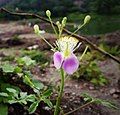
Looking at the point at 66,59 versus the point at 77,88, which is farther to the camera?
the point at 77,88

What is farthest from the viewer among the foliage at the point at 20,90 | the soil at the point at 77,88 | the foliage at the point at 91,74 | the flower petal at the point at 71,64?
the foliage at the point at 91,74

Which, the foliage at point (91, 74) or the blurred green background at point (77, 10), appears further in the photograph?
the blurred green background at point (77, 10)

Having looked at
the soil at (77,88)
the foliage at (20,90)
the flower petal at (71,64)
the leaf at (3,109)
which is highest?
the flower petal at (71,64)

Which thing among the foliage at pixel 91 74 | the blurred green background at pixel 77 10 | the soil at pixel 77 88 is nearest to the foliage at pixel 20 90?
the soil at pixel 77 88

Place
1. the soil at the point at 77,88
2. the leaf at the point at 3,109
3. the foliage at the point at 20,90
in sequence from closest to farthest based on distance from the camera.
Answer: the foliage at the point at 20,90
the leaf at the point at 3,109
the soil at the point at 77,88

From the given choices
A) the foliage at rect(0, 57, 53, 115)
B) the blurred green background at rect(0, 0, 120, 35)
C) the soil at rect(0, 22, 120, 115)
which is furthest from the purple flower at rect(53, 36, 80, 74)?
the blurred green background at rect(0, 0, 120, 35)

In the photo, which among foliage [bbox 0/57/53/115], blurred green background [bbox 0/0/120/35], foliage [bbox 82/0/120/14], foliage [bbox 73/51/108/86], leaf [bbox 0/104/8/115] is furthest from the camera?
blurred green background [bbox 0/0/120/35]

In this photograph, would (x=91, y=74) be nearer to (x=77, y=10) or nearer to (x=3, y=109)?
(x=3, y=109)

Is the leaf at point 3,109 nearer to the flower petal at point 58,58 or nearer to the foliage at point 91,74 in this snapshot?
the flower petal at point 58,58

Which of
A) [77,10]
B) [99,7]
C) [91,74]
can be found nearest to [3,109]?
[91,74]

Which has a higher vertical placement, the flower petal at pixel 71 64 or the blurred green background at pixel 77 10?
the flower petal at pixel 71 64

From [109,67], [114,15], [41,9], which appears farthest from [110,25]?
[109,67]

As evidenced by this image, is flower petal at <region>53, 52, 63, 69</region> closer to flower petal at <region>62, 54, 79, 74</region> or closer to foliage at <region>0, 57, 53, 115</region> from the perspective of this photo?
flower petal at <region>62, 54, 79, 74</region>
